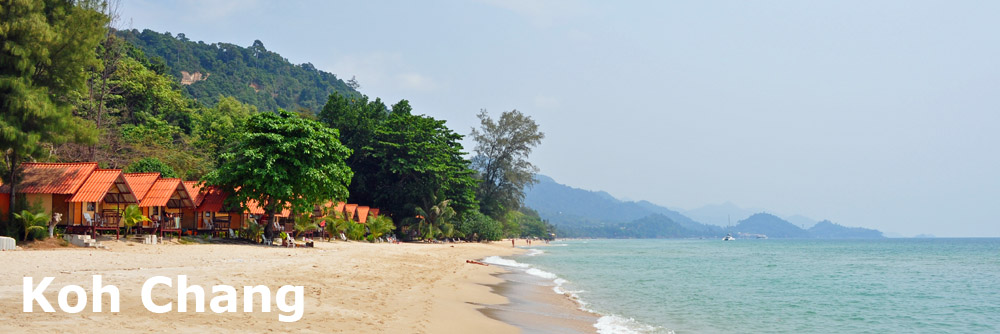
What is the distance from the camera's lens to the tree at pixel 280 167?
95.8 ft

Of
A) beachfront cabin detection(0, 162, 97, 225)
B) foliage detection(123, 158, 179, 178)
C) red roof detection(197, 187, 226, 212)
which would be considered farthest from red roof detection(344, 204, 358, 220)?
beachfront cabin detection(0, 162, 97, 225)

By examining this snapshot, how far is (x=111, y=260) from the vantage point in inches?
674

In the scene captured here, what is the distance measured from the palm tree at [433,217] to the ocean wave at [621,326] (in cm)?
3759

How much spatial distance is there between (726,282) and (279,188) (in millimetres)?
19363

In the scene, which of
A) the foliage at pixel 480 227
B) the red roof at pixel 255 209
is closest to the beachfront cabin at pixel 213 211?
the red roof at pixel 255 209

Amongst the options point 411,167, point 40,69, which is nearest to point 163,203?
point 40,69

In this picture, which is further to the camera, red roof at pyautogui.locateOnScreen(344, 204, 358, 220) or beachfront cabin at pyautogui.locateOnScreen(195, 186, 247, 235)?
red roof at pyautogui.locateOnScreen(344, 204, 358, 220)

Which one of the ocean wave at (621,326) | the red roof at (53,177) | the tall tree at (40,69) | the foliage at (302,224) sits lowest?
the ocean wave at (621,326)

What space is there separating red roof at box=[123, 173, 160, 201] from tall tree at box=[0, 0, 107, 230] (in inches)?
165

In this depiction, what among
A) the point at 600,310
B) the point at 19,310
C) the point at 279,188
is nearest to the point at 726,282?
the point at 600,310

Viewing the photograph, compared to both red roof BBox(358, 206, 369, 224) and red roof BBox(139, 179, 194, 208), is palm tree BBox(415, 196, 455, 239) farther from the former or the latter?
red roof BBox(139, 179, 194, 208)

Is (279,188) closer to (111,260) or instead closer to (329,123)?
(111,260)

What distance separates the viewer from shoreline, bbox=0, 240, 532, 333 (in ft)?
29.7

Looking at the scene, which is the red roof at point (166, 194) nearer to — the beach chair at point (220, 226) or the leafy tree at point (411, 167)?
the beach chair at point (220, 226)
